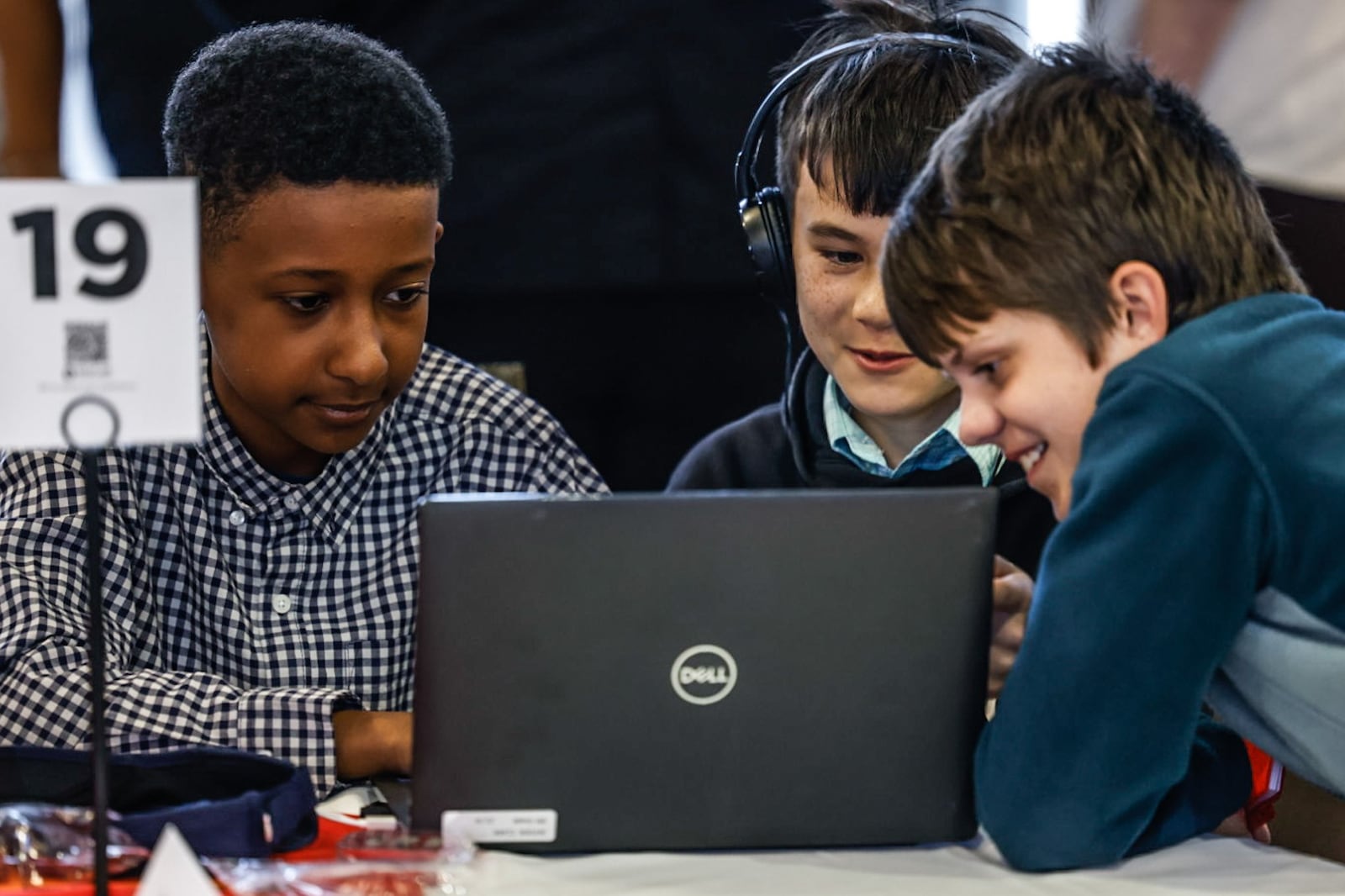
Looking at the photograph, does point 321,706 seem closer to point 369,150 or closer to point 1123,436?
point 369,150

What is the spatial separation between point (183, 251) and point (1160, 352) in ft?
1.79

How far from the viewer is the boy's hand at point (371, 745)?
104 cm

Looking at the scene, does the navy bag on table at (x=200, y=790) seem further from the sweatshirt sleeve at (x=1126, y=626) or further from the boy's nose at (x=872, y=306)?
the boy's nose at (x=872, y=306)

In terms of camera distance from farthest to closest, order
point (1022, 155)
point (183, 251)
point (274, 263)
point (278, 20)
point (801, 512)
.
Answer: point (278, 20) → point (274, 263) → point (1022, 155) → point (801, 512) → point (183, 251)

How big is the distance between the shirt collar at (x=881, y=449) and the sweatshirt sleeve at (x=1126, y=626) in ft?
1.67

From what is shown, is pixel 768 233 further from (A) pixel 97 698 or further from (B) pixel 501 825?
(A) pixel 97 698

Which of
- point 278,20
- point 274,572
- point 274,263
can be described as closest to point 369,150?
point 274,263

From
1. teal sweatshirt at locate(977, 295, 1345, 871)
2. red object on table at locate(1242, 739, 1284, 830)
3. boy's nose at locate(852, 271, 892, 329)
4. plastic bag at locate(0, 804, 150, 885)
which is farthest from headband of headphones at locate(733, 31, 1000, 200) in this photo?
plastic bag at locate(0, 804, 150, 885)

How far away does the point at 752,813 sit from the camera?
0.90 meters

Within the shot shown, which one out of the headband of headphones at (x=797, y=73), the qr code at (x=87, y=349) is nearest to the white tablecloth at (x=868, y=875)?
the qr code at (x=87, y=349)

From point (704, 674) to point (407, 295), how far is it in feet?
1.62

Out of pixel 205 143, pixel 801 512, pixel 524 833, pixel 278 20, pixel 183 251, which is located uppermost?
pixel 278 20

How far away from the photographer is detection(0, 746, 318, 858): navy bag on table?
875 millimetres

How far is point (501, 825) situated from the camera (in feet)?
2.88
